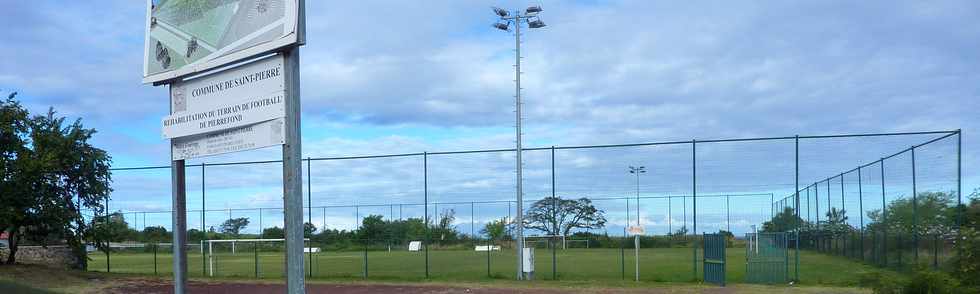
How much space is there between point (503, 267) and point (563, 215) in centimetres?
313

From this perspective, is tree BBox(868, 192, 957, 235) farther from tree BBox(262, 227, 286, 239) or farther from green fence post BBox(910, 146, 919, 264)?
tree BBox(262, 227, 286, 239)

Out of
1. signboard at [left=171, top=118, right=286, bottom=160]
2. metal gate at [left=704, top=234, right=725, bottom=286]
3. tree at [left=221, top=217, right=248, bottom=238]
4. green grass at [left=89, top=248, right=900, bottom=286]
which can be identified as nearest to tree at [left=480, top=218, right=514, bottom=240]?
green grass at [left=89, top=248, right=900, bottom=286]

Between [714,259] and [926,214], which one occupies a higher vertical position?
[926,214]

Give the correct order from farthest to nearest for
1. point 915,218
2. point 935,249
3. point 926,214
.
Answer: point 926,214 → point 915,218 → point 935,249

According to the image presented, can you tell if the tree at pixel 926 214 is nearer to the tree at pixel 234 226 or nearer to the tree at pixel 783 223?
the tree at pixel 783 223

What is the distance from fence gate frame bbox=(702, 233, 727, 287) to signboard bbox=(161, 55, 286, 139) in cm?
1631

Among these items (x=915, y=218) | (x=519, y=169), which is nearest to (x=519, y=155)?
(x=519, y=169)

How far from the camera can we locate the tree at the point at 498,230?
3726 centimetres

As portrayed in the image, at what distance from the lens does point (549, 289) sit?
2197cm

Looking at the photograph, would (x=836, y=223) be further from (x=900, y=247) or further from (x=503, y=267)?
(x=503, y=267)

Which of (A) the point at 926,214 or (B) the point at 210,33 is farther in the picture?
(A) the point at 926,214

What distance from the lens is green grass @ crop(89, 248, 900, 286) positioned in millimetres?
26453

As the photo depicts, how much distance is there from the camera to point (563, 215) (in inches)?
1336

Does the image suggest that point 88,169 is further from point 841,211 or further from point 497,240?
point 841,211
